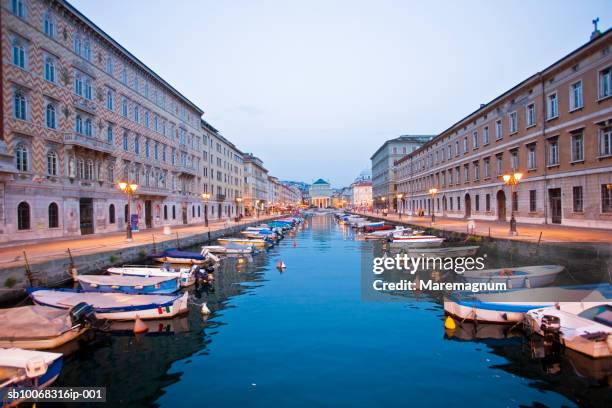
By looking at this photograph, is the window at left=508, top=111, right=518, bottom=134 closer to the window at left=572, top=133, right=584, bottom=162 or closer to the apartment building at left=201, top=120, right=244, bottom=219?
the window at left=572, top=133, right=584, bottom=162

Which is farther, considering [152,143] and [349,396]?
[152,143]

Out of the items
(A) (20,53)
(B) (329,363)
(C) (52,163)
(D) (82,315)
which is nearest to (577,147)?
(B) (329,363)

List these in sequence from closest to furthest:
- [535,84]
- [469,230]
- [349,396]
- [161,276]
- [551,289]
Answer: [349,396] → [551,289] → [161,276] → [469,230] → [535,84]

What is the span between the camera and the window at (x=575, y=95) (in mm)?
27797

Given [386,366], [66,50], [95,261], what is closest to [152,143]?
[66,50]

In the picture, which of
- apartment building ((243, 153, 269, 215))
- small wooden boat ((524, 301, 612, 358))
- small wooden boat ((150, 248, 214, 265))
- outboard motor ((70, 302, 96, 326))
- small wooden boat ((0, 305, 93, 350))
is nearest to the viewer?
small wooden boat ((524, 301, 612, 358))

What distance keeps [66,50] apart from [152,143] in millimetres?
16998

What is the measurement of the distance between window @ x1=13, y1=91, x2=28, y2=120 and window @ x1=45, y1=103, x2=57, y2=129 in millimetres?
1887

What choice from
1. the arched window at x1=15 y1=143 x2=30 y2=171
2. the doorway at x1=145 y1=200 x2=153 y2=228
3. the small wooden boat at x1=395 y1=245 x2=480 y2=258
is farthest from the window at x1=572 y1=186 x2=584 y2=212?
the doorway at x1=145 y1=200 x2=153 y2=228

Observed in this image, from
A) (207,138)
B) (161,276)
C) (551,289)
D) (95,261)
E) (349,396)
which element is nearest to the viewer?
(349,396)

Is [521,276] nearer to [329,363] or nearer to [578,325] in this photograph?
[578,325]

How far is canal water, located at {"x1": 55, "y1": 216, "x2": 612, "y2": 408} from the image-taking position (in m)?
8.33

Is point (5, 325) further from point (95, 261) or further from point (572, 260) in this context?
point (572, 260)

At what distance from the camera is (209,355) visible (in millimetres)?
10719
